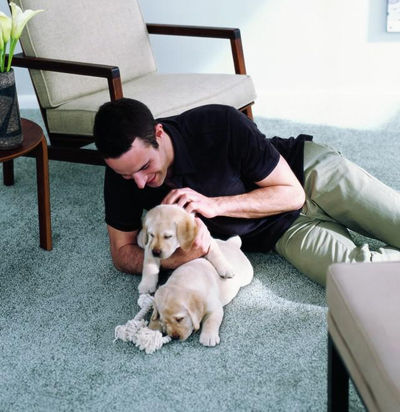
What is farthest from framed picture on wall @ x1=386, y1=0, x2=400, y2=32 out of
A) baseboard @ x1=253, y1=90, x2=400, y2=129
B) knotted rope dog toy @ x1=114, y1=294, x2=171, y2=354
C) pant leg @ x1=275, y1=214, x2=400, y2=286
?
knotted rope dog toy @ x1=114, y1=294, x2=171, y2=354

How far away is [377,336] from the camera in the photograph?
3.55ft

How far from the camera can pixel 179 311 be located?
5.85 ft

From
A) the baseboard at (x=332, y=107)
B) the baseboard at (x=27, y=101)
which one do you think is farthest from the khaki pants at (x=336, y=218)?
the baseboard at (x=27, y=101)

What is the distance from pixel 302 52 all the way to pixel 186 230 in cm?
223

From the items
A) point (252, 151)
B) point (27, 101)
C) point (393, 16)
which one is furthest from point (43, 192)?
point (393, 16)

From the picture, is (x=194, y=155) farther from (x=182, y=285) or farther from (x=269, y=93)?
(x=269, y=93)

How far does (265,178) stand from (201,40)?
2.01 metres

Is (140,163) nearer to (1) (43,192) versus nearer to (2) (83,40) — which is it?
(1) (43,192)

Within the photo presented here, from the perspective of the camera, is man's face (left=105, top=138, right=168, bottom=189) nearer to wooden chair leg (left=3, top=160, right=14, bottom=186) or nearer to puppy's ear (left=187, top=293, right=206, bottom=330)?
puppy's ear (left=187, top=293, right=206, bottom=330)

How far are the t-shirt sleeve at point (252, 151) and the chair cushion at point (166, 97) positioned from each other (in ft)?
2.04

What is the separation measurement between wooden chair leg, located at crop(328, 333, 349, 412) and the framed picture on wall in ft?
8.88

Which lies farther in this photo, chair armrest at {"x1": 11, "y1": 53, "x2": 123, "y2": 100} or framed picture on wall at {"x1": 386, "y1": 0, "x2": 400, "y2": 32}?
framed picture on wall at {"x1": 386, "y1": 0, "x2": 400, "y2": 32}

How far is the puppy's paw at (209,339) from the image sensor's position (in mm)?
1784

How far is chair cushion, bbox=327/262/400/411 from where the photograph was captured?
103cm
